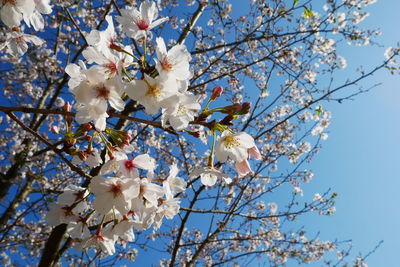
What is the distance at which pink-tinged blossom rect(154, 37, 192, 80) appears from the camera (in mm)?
1090

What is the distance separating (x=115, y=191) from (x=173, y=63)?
0.55 meters

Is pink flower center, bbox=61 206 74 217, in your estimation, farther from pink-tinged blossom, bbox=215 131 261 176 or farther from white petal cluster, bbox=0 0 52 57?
white petal cluster, bbox=0 0 52 57

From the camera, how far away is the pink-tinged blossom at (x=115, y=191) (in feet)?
Result: 3.94

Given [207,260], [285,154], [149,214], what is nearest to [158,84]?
[149,214]

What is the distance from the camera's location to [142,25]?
142 cm

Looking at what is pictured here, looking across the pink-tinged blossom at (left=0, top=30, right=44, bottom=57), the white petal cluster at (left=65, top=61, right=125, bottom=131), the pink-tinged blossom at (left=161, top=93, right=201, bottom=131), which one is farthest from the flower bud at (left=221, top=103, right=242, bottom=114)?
the pink-tinged blossom at (left=0, top=30, right=44, bottom=57)

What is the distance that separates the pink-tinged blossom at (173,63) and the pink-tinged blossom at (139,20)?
274 millimetres

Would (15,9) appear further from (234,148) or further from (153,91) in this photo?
(234,148)

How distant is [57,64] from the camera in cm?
629

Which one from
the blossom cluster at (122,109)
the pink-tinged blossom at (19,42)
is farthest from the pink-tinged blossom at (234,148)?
the pink-tinged blossom at (19,42)

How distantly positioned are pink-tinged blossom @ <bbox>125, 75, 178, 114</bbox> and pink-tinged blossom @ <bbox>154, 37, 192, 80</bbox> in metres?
0.03

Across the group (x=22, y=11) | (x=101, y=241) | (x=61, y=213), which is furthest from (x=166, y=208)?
(x=22, y=11)

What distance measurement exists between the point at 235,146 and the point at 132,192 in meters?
0.47

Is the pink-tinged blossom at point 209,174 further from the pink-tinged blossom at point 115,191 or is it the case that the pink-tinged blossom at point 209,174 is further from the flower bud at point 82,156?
the flower bud at point 82,156
